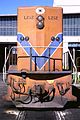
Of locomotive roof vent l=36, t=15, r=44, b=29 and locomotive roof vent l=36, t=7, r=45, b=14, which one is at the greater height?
locomotive roof vent l=36, t=7, r=45, b=14

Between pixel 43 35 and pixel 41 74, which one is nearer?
pixel 41 74

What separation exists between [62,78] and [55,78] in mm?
219

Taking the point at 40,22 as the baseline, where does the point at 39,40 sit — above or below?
below

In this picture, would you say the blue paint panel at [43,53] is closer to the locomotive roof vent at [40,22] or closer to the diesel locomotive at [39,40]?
the diesel locomotive at [39,40]

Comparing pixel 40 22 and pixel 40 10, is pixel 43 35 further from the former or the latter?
pixel 40 10

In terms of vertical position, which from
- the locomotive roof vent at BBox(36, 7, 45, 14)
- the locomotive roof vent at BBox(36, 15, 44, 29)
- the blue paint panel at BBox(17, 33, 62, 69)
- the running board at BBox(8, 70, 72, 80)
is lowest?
the running board at BBox(8, 70, 72, 80)

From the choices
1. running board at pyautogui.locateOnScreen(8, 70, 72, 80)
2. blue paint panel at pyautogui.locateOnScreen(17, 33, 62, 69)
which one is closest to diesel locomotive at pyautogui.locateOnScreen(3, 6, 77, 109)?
blue paint panel at pyautogui.locateOnScreen(17, 33, 62, 69)

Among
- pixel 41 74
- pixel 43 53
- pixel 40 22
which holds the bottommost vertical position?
pixel 41 74

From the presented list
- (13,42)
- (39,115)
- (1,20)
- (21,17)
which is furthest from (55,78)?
(1,20)

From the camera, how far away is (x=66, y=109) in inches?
409

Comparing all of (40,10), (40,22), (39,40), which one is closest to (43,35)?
(39,40)

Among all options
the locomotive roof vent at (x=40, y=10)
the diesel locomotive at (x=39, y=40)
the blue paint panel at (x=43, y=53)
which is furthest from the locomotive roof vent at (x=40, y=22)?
the blue paint panel at (x=43, y=53)

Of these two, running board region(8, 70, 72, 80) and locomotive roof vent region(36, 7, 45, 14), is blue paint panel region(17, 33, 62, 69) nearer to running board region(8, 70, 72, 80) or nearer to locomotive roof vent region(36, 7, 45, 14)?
running board region(8, 70, 72, 80)

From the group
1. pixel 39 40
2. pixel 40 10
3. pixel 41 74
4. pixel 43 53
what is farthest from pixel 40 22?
pixel 41 74
